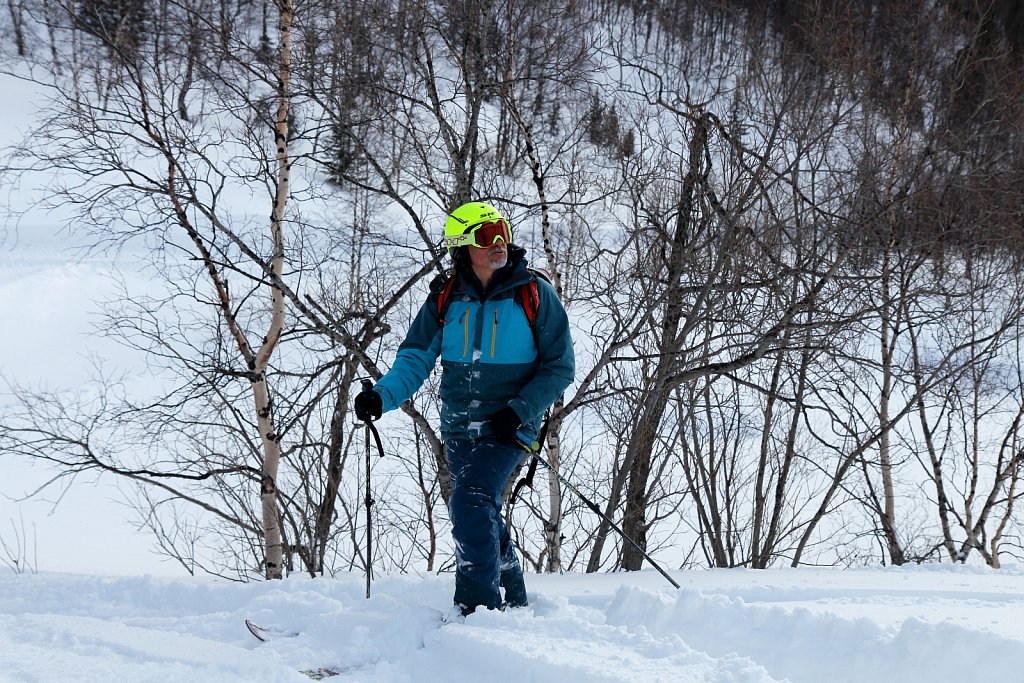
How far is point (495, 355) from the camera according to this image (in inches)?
142

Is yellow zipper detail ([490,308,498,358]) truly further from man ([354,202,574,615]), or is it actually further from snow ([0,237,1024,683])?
snow ([0,237,1024,683])

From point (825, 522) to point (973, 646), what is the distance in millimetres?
17358

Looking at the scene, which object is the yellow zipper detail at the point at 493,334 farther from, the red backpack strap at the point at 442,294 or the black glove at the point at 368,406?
the black glove at the point at 368,406

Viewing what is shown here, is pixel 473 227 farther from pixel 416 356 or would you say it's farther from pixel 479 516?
pixel 479 516

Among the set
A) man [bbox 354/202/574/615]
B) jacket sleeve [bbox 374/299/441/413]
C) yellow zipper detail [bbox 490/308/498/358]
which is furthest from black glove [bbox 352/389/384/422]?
yellow zipper detail [bbox 490/308/498/358]

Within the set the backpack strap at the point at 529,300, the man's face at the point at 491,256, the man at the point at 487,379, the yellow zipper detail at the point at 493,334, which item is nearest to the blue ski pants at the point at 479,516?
the man at the point at 487,379

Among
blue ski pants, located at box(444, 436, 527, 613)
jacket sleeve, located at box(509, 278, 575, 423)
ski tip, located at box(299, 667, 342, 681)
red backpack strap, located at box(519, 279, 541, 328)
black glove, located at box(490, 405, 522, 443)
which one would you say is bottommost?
ski tip, located at box(299, 667, 342, 681)

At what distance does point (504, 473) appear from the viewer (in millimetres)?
3611

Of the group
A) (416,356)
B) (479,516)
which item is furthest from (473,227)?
(479,516)

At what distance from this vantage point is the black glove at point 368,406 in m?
3.49

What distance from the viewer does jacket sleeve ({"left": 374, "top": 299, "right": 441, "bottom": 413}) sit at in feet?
12.2

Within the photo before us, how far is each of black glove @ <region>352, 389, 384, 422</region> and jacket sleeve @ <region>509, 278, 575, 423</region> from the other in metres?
0.58

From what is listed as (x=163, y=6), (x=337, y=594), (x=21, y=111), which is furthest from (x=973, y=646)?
(x=21, y=111)

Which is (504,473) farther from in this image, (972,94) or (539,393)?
(972,94)
